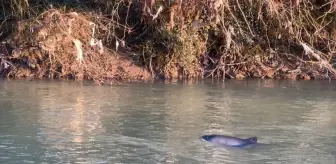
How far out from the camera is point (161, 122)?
517 centimetres

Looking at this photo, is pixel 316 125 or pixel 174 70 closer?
pixel 316 125

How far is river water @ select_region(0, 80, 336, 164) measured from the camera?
13.5 feet

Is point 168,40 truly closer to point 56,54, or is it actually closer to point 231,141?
point 56,54

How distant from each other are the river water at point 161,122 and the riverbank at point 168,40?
28.8 inches

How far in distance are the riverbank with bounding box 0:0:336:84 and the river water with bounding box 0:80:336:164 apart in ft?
2.40

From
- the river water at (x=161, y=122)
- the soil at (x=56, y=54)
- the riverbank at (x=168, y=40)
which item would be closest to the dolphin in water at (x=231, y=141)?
the river water at (x=161, y=122)

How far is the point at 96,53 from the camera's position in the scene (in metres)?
8.49

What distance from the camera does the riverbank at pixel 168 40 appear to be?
829cm

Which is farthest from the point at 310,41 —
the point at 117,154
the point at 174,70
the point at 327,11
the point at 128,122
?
the point at 117,154

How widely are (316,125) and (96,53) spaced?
13.3ft

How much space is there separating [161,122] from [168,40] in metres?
3.51

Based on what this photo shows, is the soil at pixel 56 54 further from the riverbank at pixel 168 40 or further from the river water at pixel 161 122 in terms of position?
the river water at pixel 161 122

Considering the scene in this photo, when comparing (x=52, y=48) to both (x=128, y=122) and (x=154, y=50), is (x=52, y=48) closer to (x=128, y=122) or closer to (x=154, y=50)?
(x=154, y=50)

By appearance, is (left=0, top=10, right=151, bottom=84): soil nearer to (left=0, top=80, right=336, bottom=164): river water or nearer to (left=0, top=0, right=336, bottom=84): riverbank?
(left=0, top=0, right=336, bottom=84): riverbank
